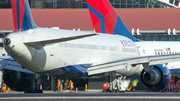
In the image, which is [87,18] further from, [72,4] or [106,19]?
[106,19]

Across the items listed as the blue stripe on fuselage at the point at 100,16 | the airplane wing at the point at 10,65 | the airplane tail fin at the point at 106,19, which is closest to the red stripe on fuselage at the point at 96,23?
the airplane tail fin at the point at 106,19

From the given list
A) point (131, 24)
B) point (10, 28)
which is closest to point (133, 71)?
point (131, 24)

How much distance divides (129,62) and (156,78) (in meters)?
2.65

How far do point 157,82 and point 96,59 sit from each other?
4.78 metres

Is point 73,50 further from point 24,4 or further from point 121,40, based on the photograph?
point 121,40

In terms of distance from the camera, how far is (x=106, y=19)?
118 ft

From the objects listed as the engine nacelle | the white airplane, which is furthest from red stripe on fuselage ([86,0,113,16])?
the engine nacelle

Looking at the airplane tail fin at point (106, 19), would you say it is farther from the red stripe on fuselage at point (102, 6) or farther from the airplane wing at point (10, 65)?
the airplane wing at point (10, 65)

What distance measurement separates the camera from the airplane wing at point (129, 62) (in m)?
22.9

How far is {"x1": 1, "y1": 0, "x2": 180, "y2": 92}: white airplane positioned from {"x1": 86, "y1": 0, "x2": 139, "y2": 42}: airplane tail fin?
4.34 meters

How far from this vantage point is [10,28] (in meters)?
50.6

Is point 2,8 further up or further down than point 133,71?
further up

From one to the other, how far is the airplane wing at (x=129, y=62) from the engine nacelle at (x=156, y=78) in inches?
31.1

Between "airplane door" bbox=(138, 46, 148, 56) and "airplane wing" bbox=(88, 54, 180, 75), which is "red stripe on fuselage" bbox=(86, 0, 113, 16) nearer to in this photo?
"airplane door" bbox=(138, 46, 148, 56)
